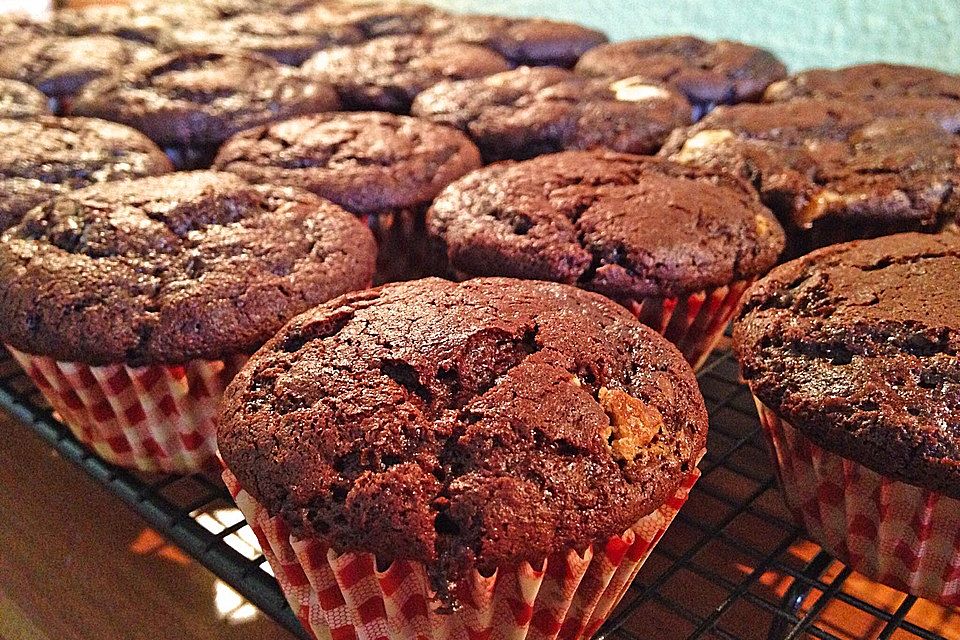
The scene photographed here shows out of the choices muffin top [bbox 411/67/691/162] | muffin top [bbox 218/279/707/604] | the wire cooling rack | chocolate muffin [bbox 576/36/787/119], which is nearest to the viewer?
muffin top [bbox 218/279/707/604]

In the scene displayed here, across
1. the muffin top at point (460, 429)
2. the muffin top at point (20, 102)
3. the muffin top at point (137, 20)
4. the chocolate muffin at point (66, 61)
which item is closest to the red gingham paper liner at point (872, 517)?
the muffin top at point (460, 429)

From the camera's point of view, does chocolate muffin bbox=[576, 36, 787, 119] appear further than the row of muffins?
Yes

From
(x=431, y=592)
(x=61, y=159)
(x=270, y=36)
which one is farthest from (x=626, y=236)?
(x=270, y=36)

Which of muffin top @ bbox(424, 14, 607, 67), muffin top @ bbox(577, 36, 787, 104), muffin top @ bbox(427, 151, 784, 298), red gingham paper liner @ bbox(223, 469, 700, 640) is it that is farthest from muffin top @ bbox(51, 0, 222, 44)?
red gingham paper liner @ bbox(223, 469, 700, 640)

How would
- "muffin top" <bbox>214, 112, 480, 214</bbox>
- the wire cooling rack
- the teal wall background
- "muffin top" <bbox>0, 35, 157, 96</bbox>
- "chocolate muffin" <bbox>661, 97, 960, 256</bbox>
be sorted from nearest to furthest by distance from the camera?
1. the wire cooling rack
2. "chocolate muffin" <bbox>661, 97, 960, 256</bbox>
3. "muffin top" <bbox>214, 112, 480, 214</bbox>
4. the teal wall background
5. "muffin top" <bbox>0, 35, 157, 96</bbox>

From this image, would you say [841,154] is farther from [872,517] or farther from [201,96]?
[201,96]

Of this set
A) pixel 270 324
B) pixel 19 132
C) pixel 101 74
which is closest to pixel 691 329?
pixel 270 324

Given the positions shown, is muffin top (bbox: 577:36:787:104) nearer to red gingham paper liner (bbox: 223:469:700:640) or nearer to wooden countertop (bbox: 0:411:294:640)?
red gingham paper liner (bbox: 223:469:700:640)
